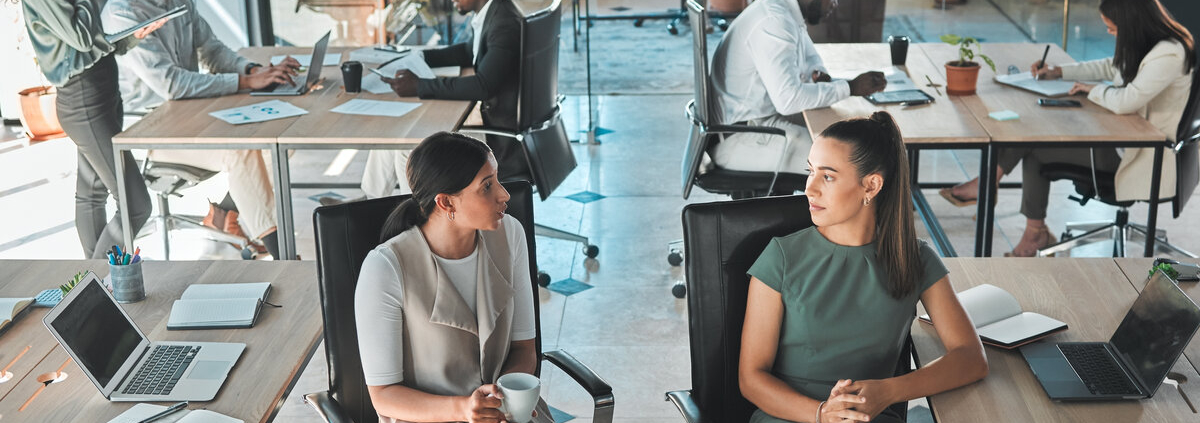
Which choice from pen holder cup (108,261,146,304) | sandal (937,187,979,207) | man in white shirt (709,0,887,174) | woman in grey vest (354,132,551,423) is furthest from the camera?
sandal (937,187,979,207)

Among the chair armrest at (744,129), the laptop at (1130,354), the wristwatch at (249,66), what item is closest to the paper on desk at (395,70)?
the wristwatch at (249,66)

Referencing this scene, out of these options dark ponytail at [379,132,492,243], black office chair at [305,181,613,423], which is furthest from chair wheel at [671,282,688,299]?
dark ponytail at [379,132,492,243]

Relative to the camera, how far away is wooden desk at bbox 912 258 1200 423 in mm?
2051

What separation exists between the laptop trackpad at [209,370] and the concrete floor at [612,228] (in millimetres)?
1138

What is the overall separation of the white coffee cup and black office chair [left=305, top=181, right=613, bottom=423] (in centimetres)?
28

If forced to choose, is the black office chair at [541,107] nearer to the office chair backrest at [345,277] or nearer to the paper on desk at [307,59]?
the paper on desk at [307,59]

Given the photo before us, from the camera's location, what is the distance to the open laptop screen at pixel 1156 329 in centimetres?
208

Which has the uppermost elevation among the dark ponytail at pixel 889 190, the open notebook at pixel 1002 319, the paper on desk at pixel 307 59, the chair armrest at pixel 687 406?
the dark ponytail at pixel 889 190

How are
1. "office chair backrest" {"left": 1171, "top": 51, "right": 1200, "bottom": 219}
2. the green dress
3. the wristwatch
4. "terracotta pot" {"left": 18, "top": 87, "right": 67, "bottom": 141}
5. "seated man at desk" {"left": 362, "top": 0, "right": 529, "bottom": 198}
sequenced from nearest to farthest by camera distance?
the green dress → "office chair backrest" {"left": 1171, "top": 51, "right": 1200, "bottom": 219} → "seated man at desk" {"left": 362, "top": 0, "right": 529, "bottom": 198} → the wristwatch → "terracotta pot" {"left": 18, "top": 87, "right": 67, "bottom": 141}

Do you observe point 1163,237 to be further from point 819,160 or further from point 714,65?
point 819,160

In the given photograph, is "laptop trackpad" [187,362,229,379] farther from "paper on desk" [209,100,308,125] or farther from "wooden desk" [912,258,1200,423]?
"paper on desk" [209,100,308,125]

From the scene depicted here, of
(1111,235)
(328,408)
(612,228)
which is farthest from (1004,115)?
(328,408)

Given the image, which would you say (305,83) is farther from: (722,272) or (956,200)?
(956,200)

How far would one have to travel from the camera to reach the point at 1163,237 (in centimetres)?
466
